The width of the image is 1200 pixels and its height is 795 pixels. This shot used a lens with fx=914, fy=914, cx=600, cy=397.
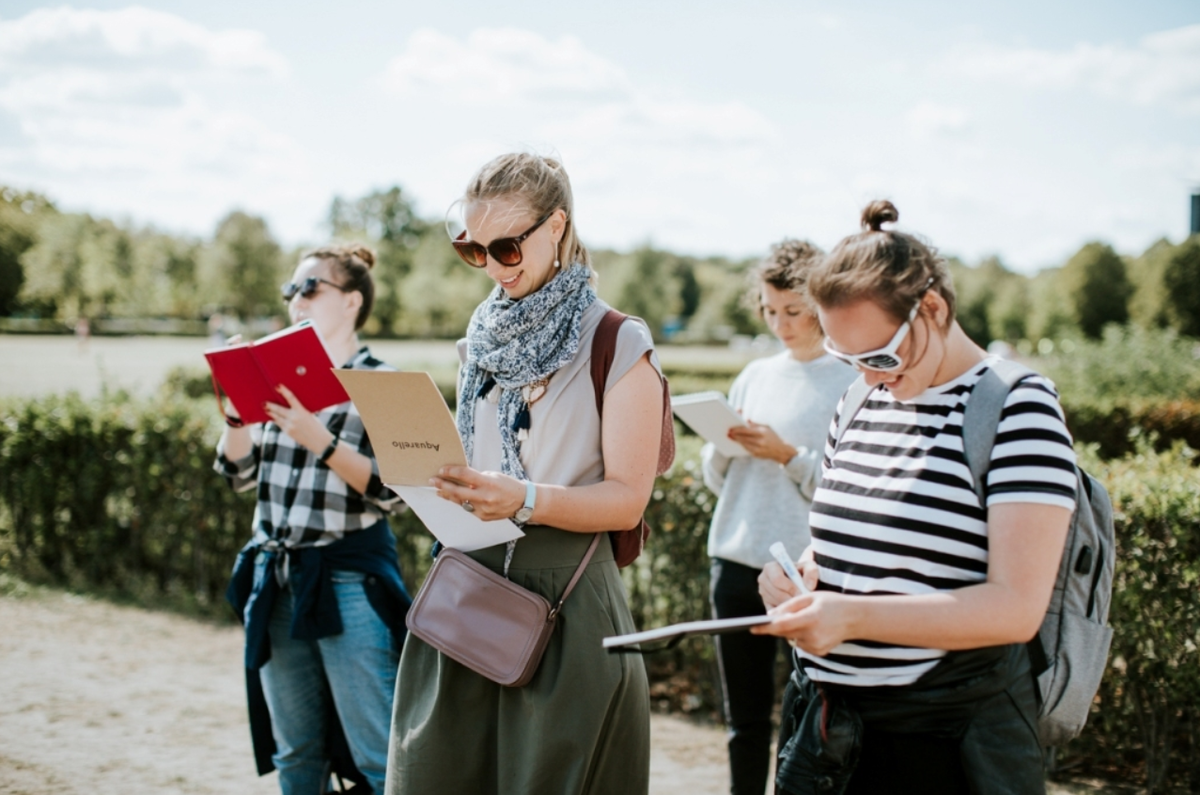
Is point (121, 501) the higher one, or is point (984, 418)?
point (984, 418)

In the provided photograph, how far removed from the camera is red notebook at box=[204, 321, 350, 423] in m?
2.93

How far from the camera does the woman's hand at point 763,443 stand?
130 inches

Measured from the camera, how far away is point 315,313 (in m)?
3.25

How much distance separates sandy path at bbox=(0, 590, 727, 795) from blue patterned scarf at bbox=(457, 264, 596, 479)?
260 cm

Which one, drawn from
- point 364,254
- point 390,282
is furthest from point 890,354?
point 390,282

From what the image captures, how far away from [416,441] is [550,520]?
13.7 inches

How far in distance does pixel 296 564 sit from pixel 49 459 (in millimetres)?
4683

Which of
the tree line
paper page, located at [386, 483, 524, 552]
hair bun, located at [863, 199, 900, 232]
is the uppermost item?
the tree line

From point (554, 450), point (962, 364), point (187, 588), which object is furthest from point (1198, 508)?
point (187, 588)

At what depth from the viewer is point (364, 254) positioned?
3471mm

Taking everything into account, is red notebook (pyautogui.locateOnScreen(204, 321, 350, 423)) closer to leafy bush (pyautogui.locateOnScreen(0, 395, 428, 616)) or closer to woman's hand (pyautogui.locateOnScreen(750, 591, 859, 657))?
woman's hand (pyautogui.locateOnScreen(750, 591, 859, 657))

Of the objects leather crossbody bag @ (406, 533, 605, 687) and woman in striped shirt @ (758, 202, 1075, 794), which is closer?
woman in striped shirt @ (758, 202, 1075, 794)

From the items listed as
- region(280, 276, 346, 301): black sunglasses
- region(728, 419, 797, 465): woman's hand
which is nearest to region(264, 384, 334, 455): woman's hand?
region(280, 276, 346, 301): black sunglasses

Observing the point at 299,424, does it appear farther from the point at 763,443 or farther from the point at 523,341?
the point at 763,443
